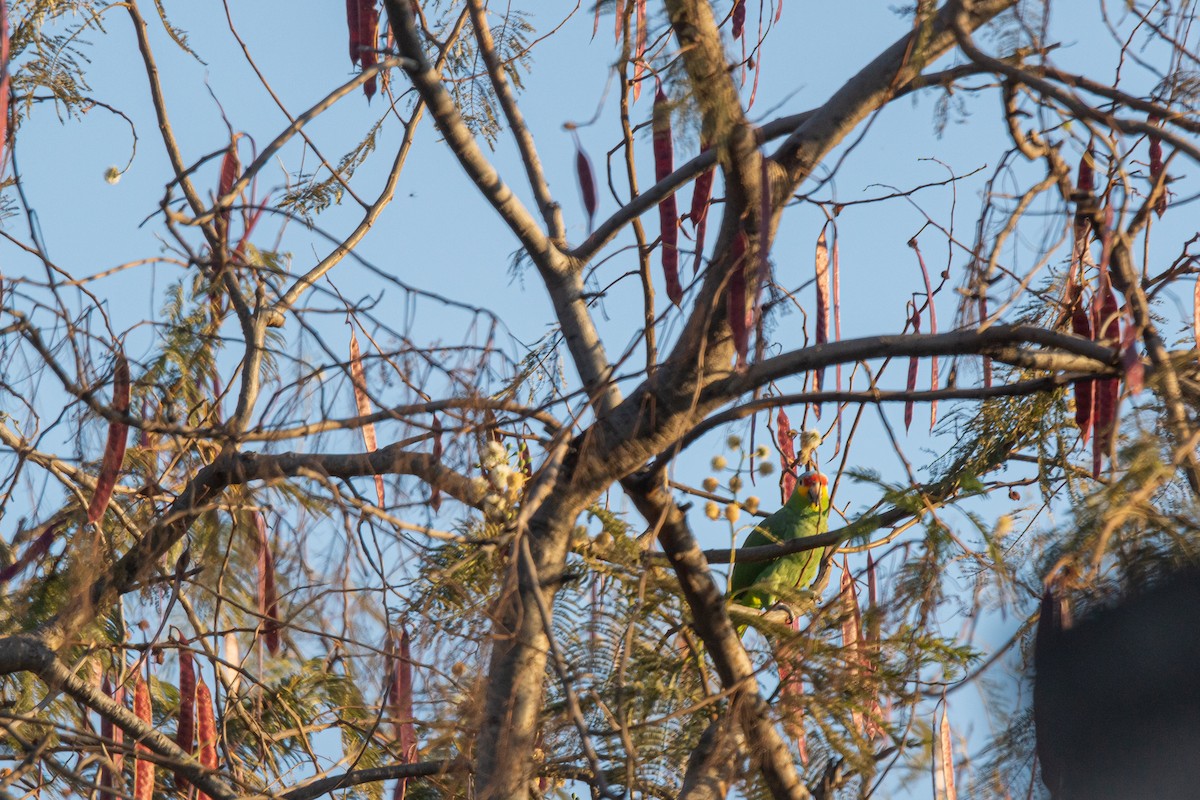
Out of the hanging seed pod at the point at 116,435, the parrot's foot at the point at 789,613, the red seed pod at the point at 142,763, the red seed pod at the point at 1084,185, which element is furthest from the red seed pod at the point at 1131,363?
the red seed pod at the point at 142,763

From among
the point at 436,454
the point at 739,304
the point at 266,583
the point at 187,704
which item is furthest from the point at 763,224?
the point at 187,704

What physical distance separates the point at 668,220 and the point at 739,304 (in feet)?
1.69

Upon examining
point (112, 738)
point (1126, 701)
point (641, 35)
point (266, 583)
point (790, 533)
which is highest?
point (790, 533)

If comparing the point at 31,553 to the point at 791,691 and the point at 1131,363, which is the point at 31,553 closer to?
the point at 791,691

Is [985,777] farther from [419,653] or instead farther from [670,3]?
[670,3]

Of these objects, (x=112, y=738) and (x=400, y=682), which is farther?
(x=112, y=738)

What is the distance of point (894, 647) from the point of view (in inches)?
111

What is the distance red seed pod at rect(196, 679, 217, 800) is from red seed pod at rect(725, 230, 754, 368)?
5.22ft

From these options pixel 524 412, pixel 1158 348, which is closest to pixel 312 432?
pixel 524 412

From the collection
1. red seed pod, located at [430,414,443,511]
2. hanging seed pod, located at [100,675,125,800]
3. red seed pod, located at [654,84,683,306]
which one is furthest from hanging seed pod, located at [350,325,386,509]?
hanging seed pod, located at [100,675,125,800]

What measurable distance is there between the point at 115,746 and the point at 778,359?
1.52 meters

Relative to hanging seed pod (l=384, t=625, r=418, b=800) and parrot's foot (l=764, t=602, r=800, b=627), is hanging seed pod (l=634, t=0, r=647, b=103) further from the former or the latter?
parrot's foot (l=764, t=602, r=800, b=627)

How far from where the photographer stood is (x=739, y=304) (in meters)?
2.24

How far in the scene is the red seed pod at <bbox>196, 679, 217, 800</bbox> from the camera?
3012 mm
